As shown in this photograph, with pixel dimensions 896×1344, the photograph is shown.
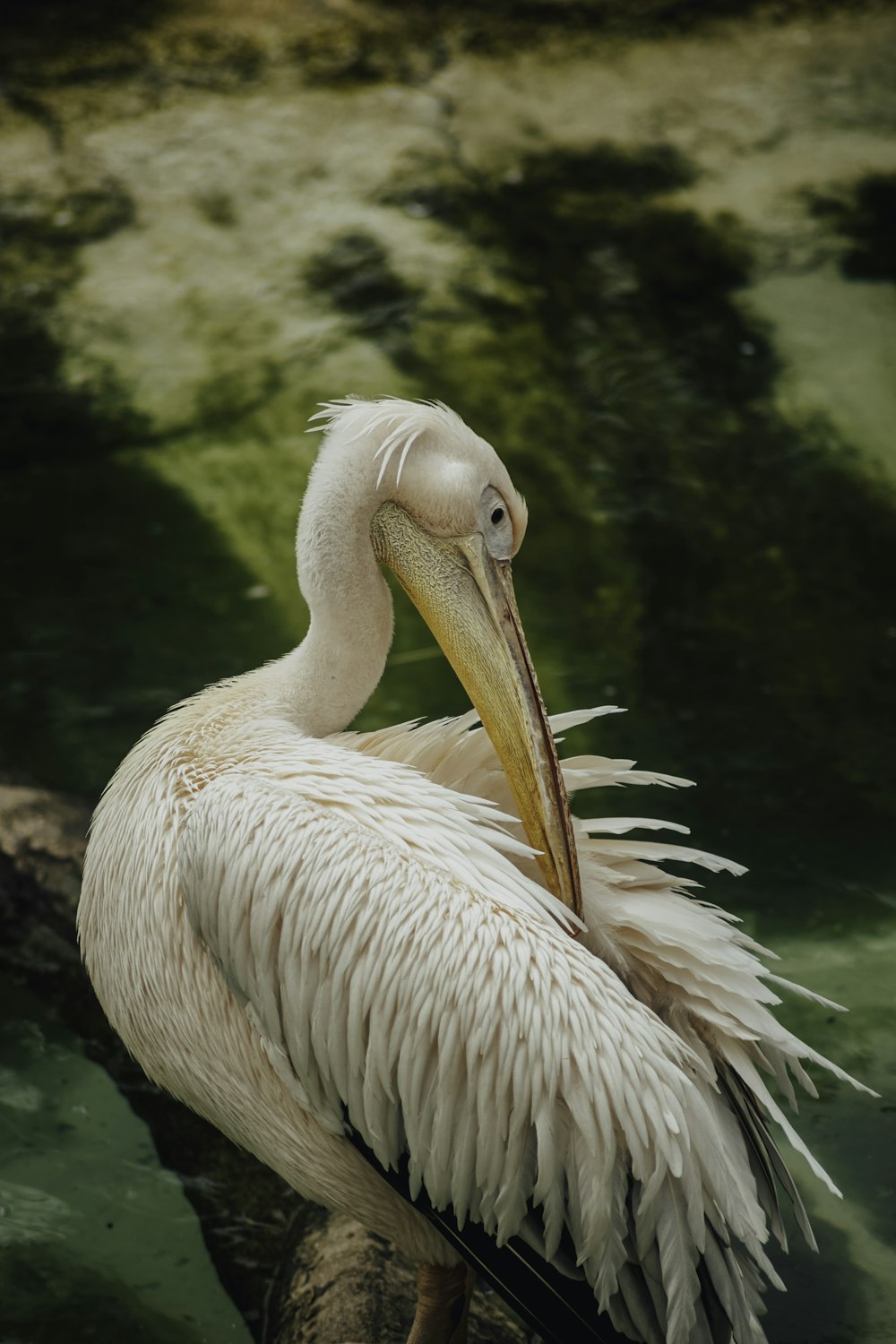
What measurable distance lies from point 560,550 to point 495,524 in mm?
2896

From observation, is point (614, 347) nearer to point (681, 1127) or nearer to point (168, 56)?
point (168, 56)

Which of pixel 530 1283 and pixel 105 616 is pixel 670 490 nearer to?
pixel 105 616

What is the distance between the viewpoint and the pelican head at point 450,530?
271cm

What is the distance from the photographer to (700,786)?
182 inches

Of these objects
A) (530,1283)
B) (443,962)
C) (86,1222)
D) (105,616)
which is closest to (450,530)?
(443,962)

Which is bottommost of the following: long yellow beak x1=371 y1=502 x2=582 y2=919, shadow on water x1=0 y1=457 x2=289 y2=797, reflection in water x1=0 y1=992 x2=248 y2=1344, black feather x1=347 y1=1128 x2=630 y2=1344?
reflection in water x1=0 y1=992 x2=248 y2=1344

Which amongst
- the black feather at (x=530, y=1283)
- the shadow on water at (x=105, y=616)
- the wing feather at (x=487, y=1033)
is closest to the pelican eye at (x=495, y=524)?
the wing feather at (x=487, y=1033)

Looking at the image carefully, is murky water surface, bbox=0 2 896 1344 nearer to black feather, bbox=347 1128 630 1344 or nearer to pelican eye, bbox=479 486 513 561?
black feather, bbox=347 1128 630 1344

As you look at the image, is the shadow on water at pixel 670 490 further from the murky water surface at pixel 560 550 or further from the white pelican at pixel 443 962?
the white pelican at pixel 443 962

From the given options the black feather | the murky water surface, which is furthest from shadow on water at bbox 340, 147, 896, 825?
the black feather

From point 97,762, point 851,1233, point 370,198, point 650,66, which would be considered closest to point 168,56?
point 370,198

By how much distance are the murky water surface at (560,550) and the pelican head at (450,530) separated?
1.49m

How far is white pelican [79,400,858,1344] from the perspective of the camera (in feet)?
7.75

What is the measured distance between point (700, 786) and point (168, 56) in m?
6.15
